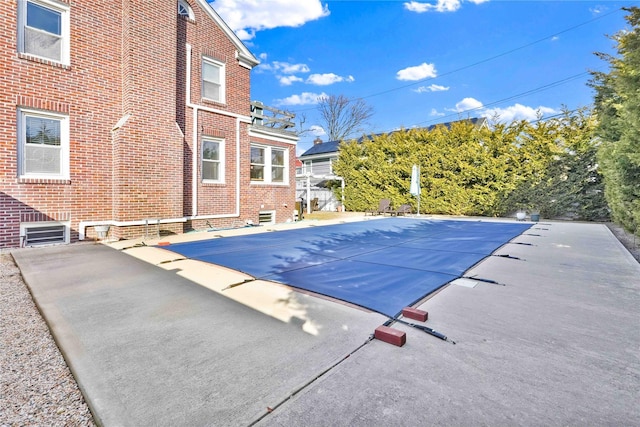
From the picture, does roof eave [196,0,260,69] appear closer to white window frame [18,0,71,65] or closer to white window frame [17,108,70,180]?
white window frame [18,0,71,65]

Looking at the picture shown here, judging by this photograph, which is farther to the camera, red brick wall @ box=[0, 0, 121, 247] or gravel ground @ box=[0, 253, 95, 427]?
red brick wall @ box=[0, 0, 121, 247]

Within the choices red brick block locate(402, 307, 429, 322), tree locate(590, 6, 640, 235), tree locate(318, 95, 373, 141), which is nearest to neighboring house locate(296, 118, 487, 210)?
tree locate(590, 6, 640, 235)

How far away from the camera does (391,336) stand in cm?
219

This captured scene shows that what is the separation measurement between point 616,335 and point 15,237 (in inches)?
364

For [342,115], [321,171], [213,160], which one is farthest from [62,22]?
[342,115]

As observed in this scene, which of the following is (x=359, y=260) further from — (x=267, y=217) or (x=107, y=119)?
(x=267, y=217)

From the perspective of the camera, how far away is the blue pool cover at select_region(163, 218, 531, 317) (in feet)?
11.0

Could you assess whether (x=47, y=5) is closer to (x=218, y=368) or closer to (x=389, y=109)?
(x=218, y=368)

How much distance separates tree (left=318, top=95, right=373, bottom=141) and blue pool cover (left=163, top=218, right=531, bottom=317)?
2999 cm

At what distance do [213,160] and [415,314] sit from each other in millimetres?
8536

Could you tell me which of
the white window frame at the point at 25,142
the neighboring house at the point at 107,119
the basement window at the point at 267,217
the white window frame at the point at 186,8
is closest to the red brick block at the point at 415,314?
the neighboring house at the point at 107,119

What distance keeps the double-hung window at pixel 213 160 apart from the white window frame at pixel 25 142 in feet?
10.9

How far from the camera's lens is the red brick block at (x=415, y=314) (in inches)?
102

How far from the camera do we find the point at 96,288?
353 centimetres
